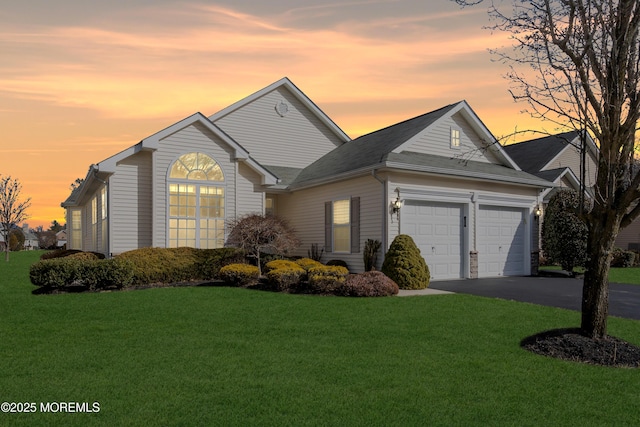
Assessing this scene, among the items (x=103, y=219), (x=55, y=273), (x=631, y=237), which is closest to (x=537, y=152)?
(x=631, y=237)

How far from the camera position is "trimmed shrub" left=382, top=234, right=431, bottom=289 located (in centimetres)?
1318

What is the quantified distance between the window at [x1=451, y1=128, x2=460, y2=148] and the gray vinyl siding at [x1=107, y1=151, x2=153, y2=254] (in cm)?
1095

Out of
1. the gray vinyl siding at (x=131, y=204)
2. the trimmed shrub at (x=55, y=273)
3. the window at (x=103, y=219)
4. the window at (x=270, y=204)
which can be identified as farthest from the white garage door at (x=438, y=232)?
the window at (x=103, y=219)

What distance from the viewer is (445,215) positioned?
53.0 ft

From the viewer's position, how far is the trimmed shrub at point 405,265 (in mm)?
13180

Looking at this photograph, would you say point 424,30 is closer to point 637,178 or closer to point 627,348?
point 637,178

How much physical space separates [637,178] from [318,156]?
16.8m

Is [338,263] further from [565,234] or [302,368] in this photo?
[302,368]

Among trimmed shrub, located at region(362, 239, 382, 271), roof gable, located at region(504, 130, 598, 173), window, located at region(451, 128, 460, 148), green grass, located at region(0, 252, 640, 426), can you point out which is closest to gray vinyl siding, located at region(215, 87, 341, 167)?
window, located at region(451, 128, 460, 148)

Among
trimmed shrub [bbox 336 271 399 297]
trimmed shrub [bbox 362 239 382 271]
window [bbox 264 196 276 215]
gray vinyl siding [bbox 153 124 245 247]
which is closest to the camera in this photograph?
trimmed shrub [bbox 336 271 399 297]

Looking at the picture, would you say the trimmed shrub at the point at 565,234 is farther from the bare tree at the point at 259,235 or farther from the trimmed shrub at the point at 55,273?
the trimmed shrub at the point at 55,273

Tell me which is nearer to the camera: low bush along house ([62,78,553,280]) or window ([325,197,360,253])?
low bush along house ([62,78,553,280])

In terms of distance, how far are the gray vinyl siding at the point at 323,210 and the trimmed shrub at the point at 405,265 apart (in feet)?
4.03

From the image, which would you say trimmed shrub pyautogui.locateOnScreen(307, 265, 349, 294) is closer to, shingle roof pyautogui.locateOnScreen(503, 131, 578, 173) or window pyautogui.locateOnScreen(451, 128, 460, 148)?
window pyautogui.locateOnScreen(451, 128, 460, 148)
